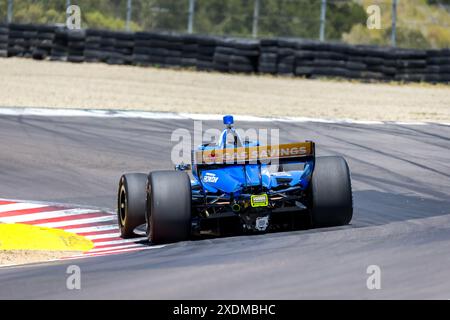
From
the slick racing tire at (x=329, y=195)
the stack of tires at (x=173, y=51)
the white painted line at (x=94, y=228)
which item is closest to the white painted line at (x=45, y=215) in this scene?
the white painted line at (x=94, y=228)

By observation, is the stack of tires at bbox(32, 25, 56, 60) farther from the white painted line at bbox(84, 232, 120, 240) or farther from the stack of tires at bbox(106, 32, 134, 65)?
the white painted line at bbox(84, 232, 120, 240)

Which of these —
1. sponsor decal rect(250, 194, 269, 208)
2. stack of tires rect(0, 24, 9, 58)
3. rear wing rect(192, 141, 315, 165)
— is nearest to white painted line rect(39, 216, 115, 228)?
rear wing rect(192, 141, 315, 165)

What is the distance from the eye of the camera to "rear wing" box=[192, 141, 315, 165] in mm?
10867

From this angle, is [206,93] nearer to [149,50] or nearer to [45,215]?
[149,50]

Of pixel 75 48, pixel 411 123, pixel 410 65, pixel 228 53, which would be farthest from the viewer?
pixel 75 48

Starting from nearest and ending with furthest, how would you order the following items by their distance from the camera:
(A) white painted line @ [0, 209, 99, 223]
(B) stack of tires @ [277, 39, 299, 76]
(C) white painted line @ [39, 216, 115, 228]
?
1. (C) white painted line @ [39, 216, 115, 228]
2. (A) white painted line @ [0, 209, 99, 223]
3. (B) stack of tires @ [277, 39, 299, 76]

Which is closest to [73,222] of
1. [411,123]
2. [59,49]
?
[411,123]

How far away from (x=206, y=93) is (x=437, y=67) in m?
5.90

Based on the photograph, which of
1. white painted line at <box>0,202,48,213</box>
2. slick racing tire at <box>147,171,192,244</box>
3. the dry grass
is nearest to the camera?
slick racing tire at <box>147,171,192,244</box>

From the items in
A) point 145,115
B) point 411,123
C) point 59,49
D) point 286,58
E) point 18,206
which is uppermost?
point 286,58

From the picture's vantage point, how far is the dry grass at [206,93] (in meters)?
22.2

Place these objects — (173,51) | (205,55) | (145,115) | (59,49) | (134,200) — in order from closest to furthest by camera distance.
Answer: (134,200), (145,115), (205,55), (173,51), (59,49)

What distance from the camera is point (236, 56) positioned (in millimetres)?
28281

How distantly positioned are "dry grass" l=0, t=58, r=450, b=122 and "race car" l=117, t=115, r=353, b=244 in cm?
1015
